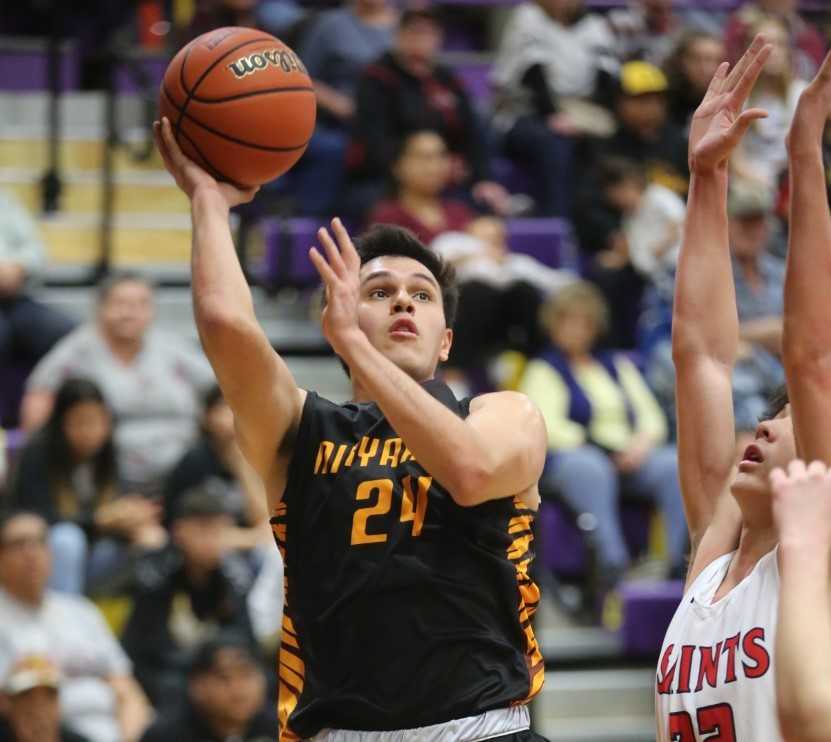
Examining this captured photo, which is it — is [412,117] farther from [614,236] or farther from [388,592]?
[388,592]

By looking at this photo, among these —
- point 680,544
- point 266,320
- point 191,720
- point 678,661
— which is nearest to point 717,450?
point 678,661

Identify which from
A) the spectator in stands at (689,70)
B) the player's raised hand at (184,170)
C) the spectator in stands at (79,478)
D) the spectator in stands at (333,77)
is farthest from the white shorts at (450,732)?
the spectator in stands at (689,70)

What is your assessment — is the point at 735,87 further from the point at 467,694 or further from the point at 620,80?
the point at 620,80

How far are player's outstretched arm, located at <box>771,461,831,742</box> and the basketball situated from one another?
1.45 meters

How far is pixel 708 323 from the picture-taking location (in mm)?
4125

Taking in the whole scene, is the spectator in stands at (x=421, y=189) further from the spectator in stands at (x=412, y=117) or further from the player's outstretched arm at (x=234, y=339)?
the player's outstretched arm at (x=234, y=339)

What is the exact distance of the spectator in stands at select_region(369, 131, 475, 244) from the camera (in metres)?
8.65

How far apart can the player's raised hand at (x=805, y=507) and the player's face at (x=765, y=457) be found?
425 mm

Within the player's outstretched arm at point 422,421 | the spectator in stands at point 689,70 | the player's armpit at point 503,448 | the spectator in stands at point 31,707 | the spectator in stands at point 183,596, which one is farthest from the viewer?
the spectator in stands at point 689,70

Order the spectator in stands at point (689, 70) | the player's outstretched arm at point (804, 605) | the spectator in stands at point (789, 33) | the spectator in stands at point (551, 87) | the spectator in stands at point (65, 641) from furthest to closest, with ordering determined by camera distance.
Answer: the spectator in stands at point (789, 33), the spectator in stands at point (689, 70), the spectator in stands at point (551, 87), the spectator in stands at point (65, 641), the player's outstretched arm at point (804, 605)

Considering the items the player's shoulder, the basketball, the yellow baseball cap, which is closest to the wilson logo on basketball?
the basketball

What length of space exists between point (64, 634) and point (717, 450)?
346 centimetres

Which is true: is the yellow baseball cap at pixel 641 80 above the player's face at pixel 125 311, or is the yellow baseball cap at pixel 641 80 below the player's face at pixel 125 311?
above

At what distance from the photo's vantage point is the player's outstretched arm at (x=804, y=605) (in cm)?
298
